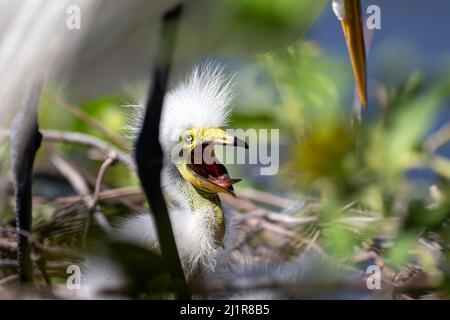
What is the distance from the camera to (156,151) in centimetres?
118

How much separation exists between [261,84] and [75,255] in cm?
43

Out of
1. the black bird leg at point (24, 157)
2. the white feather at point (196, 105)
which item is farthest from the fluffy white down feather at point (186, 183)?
the black bird leg at point (24, 157)

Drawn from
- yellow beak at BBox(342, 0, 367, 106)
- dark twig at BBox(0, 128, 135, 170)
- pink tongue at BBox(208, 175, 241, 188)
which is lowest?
pink tongue at BBox(208, 175, 241, 188)

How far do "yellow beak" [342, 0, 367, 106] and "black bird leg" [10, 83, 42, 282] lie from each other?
20.3 inches

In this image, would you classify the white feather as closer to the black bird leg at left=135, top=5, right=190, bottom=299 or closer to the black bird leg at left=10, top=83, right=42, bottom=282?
the black bird leg at left=135, top=5, right=190, bottom=299

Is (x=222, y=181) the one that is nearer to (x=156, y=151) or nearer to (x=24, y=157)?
(x=156, y=151)

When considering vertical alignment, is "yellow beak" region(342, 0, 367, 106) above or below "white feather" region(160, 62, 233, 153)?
above

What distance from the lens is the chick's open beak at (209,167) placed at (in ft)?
3.56

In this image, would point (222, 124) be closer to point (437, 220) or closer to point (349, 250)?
point (349, 250)

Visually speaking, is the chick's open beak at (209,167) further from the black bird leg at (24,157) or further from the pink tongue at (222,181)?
the black bird leg at (24,157)

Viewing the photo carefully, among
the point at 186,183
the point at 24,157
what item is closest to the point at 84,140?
the point at 24,157

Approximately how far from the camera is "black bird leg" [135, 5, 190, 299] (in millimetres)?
1134

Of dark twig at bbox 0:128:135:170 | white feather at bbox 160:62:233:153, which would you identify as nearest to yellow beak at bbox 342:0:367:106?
white feather at bbox 160:62:233:153
